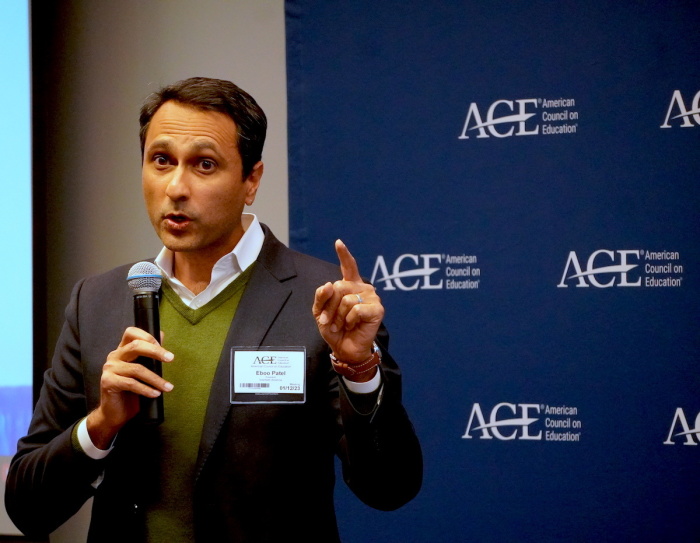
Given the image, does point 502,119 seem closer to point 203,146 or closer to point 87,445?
point 203,146

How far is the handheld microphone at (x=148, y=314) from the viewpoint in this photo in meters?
1.20

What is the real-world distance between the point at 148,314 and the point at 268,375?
0.28 meters

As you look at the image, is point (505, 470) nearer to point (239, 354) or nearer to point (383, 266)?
point (383, 266)

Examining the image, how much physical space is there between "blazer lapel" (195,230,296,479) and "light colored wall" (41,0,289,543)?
1.52 metres

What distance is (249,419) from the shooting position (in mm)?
1375

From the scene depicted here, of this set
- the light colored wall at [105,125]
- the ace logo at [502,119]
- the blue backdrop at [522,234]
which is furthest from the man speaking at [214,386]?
the light colored wall at [105,125]

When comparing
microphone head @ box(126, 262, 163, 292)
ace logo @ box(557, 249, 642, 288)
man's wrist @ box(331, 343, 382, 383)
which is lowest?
man's wrist @ box(331, 343, 382, 383)

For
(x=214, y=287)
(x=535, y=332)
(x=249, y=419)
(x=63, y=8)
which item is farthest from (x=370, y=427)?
(x=63, y=8)

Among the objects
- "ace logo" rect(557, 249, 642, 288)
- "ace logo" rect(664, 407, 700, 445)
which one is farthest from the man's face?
"ace logo" rect(664, 407, 700, 445)

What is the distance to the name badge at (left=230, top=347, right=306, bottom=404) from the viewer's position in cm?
139

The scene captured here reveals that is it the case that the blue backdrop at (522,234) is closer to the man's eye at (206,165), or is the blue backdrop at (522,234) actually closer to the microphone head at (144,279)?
the man's eye at (206,165)

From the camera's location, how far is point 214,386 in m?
1.39

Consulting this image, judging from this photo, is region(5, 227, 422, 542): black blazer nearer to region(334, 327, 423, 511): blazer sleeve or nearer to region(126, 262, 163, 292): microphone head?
region(334, 327, 423, 511): blazer sleeve

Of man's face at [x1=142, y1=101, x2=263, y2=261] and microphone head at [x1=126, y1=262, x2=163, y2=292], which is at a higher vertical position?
man's face at [x1=142, y1=101, x2=263, y2=261]
